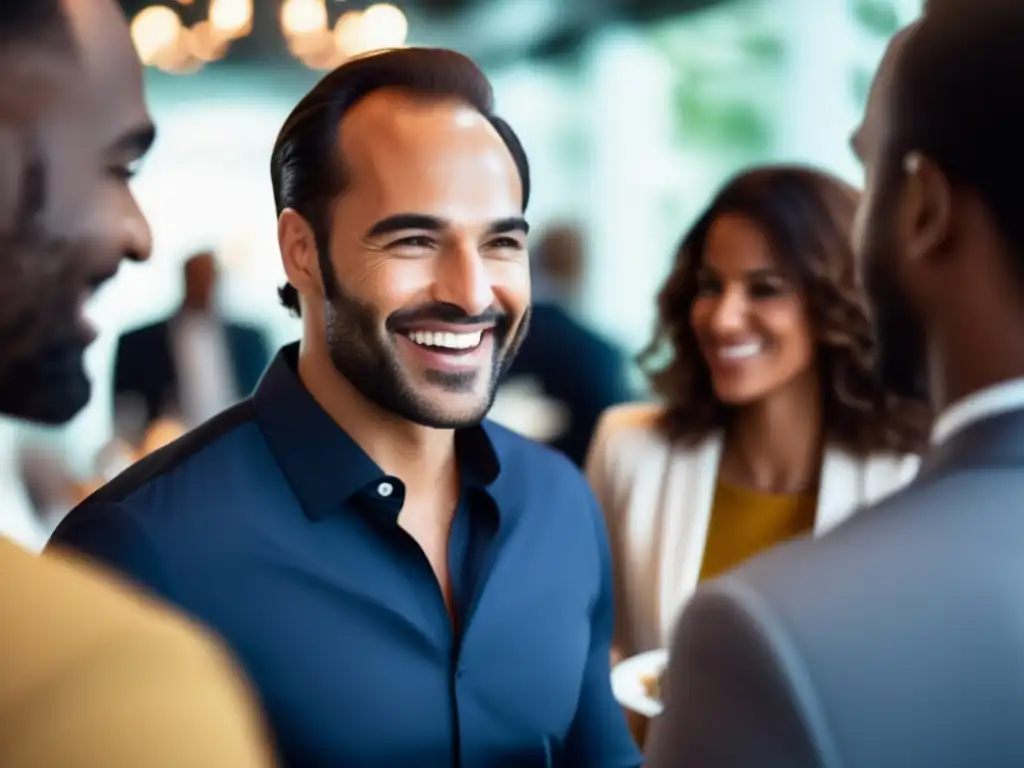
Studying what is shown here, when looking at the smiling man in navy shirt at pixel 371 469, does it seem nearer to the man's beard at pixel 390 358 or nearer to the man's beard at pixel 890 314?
the man's beard at pixel 390 358

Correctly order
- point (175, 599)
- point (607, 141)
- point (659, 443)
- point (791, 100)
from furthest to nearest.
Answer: point (607, 141)
point (791, 100)
point (659, 443)
point (175, 599)

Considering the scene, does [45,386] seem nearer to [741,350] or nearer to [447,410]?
[447,410]

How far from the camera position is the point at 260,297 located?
66 cm

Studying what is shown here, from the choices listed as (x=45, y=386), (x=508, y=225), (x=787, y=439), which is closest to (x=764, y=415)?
(x=787, y=439)

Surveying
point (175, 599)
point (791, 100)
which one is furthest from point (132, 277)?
point (791, 100)

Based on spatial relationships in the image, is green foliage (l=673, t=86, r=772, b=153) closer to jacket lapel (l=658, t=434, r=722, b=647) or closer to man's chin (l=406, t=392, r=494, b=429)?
jacket lapel (l=658, t=434, r=722, b=647)

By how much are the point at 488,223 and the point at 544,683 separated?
29 centimetres

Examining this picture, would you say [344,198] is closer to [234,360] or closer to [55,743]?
[234,360]

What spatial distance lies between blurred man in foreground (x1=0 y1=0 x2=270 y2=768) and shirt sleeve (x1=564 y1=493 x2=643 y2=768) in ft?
0.91

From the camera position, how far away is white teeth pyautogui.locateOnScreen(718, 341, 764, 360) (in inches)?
29.6

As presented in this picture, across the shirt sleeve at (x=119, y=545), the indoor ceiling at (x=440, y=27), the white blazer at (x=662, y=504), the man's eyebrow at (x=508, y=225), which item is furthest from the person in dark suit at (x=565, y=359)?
the shirt sleeve at (x=119, y=545)

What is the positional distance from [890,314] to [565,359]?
0.48 m

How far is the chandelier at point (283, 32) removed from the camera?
588 mm

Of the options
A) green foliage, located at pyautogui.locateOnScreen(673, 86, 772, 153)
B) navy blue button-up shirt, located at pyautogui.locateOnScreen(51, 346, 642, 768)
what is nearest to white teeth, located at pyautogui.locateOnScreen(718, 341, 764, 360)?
navy blue button-up shirt, located at pyautogui.locateOnScreen(51, 346, 642, 768)
